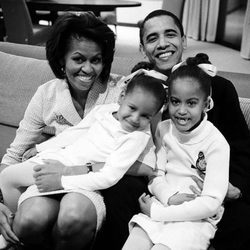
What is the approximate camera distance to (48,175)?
146cm

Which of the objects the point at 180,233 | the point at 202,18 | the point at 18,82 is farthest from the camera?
the point at 202,18

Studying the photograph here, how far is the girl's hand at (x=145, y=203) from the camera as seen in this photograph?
4.71ft

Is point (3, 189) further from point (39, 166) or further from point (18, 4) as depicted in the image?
point (18, 4)

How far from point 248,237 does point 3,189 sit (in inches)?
37.0

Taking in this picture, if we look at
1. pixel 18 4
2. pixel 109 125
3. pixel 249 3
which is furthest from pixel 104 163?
pixel 249 3

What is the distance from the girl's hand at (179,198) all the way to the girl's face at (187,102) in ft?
0.77

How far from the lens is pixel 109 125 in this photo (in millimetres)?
1547

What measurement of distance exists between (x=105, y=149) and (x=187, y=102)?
350 mm

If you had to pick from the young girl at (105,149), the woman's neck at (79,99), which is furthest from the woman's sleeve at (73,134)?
the woman's neck at (79,99)

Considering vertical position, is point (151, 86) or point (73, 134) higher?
point (151, 86)

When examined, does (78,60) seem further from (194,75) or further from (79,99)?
(194,75)

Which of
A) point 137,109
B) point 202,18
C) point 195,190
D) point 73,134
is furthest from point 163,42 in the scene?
point 202,18

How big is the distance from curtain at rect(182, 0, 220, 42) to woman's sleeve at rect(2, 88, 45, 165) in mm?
5526

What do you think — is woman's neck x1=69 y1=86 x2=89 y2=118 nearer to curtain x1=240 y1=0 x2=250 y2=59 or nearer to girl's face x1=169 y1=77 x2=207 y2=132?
girl's face x1=169 y1=77 x2=207 y2=132
